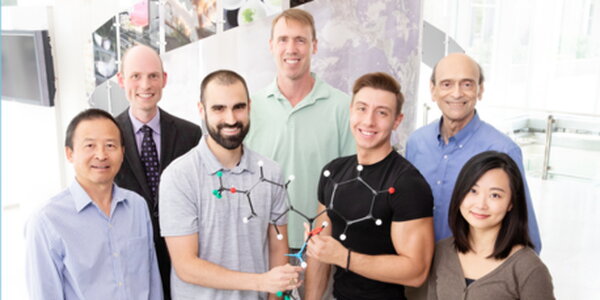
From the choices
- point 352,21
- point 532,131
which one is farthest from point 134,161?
point 532,131

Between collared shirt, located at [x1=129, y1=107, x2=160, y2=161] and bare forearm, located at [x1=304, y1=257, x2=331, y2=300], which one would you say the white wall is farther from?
bare forearm, located at [x1=304, y1=257, x2=331, y2=300]

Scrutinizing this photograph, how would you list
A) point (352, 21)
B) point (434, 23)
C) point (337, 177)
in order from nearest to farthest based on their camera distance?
point (337, 177)
point (352, 21)
point (434, 23)

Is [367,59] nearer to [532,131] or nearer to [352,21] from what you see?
[352,21]

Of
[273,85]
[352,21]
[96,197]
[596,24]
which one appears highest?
[596,24]

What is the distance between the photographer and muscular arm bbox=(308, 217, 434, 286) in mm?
1944

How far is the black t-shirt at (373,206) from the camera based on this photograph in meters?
1.96

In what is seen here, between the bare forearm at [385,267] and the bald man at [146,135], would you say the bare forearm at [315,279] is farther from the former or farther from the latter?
the bald man at [146,135]

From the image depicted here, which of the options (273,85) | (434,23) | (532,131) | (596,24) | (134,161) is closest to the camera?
(134,161)

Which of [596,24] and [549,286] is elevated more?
[596,24]

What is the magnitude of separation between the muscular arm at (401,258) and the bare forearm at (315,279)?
282 millimetres

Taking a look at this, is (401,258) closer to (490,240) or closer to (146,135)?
(490,240)

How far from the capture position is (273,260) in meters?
2.18

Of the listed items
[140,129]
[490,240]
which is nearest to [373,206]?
[490,240]

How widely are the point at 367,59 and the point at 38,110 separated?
2142 millimetres
